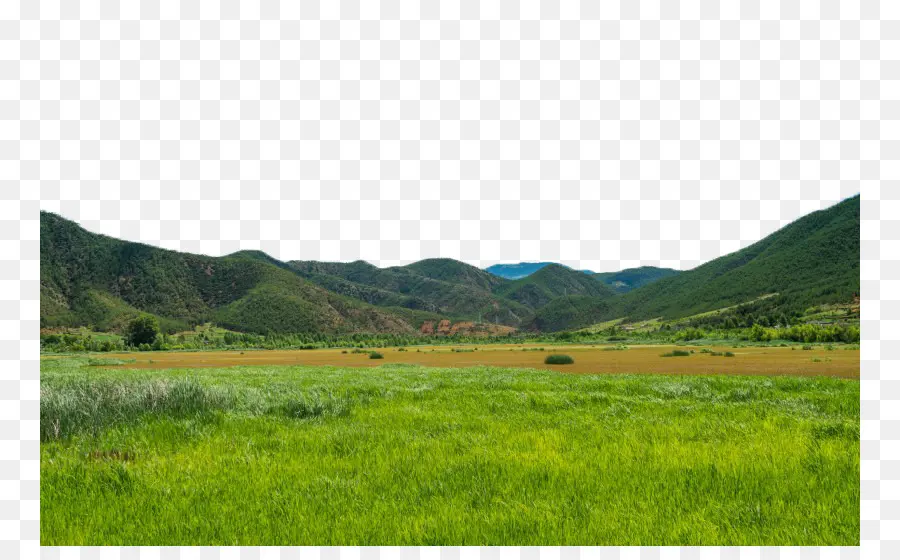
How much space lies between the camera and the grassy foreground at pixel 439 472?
544 cm

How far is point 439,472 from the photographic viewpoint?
7.38 meters

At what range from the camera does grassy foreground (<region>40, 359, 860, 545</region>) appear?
5.44m

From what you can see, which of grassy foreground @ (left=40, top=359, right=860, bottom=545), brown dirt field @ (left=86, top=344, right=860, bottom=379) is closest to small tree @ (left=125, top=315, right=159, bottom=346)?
brown dirt field @ (left=86, top=344, right=860, bottom=379)

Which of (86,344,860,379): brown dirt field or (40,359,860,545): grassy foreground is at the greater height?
(40,359,860,545): grassy foreground

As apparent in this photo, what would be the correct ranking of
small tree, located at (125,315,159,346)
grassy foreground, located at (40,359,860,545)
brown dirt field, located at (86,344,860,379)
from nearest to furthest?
grassy foreground, located at (40,359,860,545) → brown dirt field, located at (86,344,860,379) → small tree, located at (125,315,159,346)

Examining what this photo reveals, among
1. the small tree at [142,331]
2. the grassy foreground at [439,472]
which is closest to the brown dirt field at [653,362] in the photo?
the grassy foreground at [439,472]

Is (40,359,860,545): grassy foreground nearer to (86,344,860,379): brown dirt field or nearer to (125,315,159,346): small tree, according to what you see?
(86,344,860,379): brown dirt field

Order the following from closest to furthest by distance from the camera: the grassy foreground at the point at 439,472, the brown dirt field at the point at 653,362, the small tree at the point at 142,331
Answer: the grassy foreground at the point at 439,472, the brown dirt field at the point at 653,362, the small tree at the point at 142,331

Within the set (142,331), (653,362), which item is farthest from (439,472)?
(142,331)

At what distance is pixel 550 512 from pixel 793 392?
1564 cm

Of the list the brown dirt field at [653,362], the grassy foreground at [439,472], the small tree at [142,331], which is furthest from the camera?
the small tree at [142,331]

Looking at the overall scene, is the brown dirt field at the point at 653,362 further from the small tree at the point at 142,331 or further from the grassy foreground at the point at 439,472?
the small tree at the point at 142,331

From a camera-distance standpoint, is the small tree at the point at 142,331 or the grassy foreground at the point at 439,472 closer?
the grassy foreground at the point at 439,472

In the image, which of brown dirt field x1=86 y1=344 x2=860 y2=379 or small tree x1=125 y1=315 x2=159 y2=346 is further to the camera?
small tree x1=125 y1=315 x2=159 y2=346
